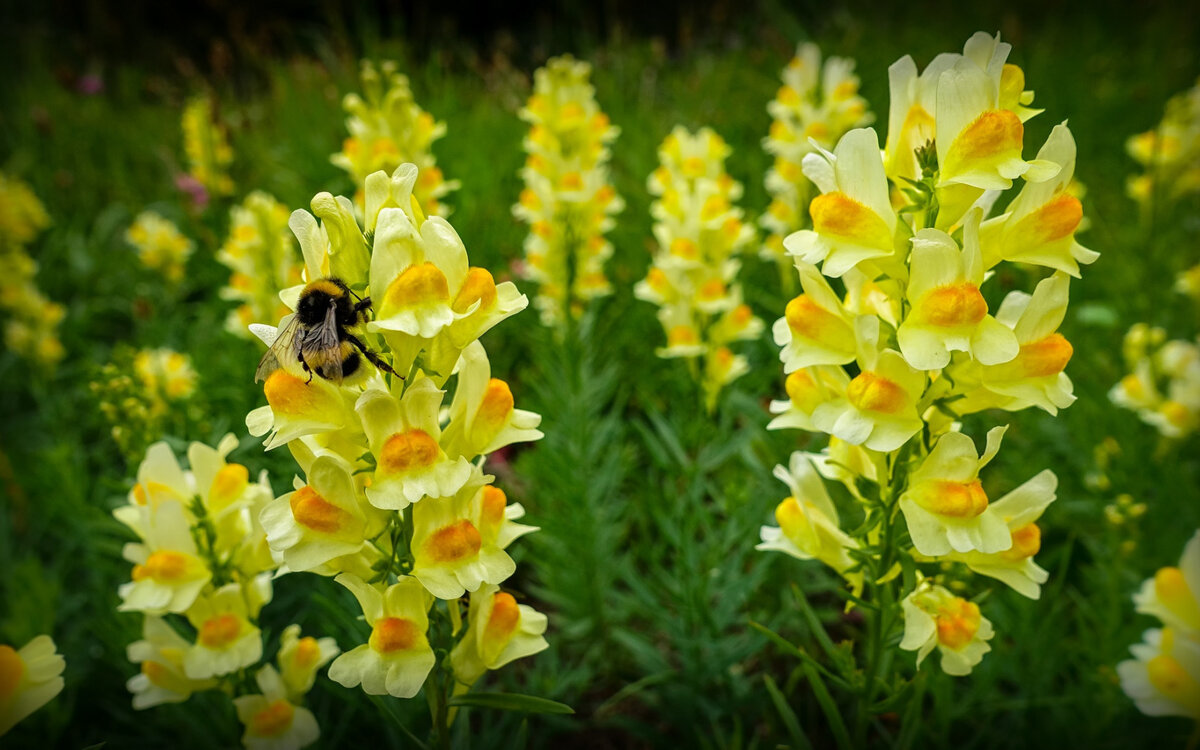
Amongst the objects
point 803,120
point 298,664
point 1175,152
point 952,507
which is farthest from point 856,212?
point 1175,152

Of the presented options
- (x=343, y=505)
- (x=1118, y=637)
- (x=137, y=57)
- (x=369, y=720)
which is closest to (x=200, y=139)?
(x=369, y=720)

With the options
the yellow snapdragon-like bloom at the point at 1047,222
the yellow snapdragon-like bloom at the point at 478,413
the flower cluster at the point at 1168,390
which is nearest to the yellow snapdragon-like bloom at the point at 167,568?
the yellow snapdragon-like bloom at the point at 478,413

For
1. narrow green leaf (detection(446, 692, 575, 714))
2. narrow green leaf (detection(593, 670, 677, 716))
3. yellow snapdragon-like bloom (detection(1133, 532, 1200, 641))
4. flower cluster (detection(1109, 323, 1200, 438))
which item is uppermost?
narrow green leaf (detection(446, 692, 575, 714))

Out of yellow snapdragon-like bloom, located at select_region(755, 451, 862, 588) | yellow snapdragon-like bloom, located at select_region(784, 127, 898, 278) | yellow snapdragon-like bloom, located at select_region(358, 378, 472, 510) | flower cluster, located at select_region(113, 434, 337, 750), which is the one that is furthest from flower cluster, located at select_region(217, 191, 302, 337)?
yellow snapdragon-like bloom, located at select_region(784, 127, 898, 278)

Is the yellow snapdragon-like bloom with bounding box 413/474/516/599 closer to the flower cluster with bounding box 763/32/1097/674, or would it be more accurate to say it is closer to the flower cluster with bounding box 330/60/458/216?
the flower cluster with bounding box 763/32/1097/674

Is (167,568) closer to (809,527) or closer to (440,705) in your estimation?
(440,705)

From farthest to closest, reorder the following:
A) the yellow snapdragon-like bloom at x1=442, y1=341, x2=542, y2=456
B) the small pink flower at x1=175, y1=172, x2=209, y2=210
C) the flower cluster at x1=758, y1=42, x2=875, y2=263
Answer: the small pink flower at x1=175, y1=172, x2=209, y2=210, the flower cluster at x1=758, y1=42, x2=875, y2=263, the yellow snapdragon-like bloom at x1=442, y1=341, x2=542, y2=456
